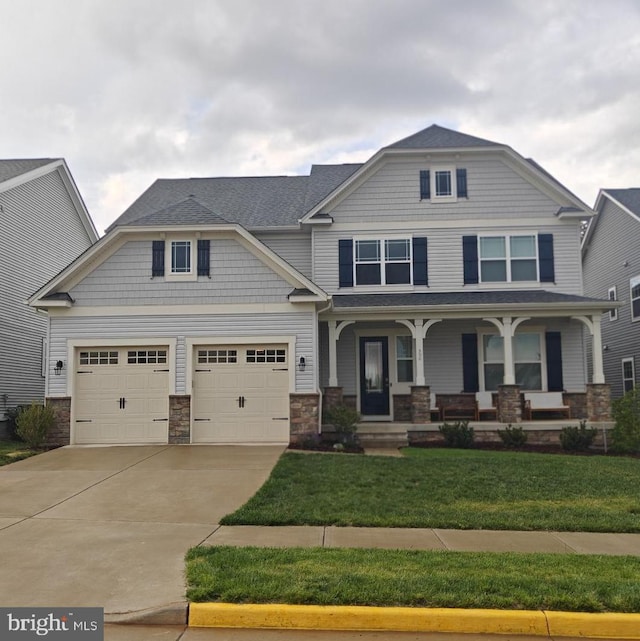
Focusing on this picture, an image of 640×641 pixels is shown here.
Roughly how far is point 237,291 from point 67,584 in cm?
1017

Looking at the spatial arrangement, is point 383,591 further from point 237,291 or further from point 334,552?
point 237,291

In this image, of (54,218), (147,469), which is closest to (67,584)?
(147,469)

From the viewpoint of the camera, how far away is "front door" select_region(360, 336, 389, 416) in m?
18.3

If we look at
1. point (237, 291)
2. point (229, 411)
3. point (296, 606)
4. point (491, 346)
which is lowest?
point (296, 606)

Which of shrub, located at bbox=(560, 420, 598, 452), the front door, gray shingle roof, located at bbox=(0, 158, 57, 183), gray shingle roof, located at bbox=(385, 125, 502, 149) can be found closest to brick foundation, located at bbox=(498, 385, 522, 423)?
shrub, located at bbox=(560, 420, 598, 452)

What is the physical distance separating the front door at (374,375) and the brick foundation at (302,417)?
12.3ft

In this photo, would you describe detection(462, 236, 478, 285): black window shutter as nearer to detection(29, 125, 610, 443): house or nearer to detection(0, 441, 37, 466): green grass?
detection(29, 125, 610, 443): house

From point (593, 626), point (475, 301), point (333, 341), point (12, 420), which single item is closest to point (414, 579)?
point (593, 626)

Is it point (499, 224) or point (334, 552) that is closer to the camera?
point (334, 552)

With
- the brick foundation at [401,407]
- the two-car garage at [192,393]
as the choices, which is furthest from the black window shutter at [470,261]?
the two-car garage at [192,393]

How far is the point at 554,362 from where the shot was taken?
59.3 feet

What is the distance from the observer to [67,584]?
5.47 meters

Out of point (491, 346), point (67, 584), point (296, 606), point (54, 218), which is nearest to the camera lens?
point (296, 606)

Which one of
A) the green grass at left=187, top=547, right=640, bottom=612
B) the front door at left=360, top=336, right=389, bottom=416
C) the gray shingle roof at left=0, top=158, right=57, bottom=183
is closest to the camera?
the green grass at left=187, top=547, right=640, bottom=612
